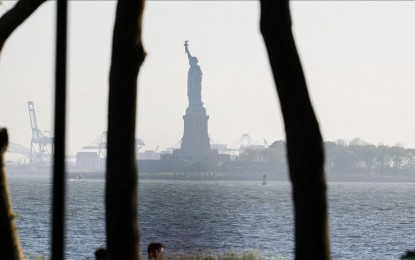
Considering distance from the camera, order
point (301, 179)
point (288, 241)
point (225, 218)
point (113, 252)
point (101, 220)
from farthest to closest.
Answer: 1. point (225, 218)
2. point (101, 220)
3. point (288, 241)
4. point (113, 252)
5. point (301, 179)

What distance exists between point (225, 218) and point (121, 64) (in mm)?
99466

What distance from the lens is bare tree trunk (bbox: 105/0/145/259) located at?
14508 millimetres

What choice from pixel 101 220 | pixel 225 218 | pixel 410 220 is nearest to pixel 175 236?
pixel 101 220

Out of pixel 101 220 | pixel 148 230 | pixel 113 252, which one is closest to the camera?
pixel 113 252

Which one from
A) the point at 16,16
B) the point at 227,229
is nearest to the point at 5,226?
the point at 16,16

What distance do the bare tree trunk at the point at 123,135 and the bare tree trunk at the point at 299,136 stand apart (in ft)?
8.38

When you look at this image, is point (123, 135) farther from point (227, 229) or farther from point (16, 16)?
point (227, 229)

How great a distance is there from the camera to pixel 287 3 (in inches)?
516

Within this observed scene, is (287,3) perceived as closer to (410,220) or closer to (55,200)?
(55,200)

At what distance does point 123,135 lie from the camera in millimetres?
14852

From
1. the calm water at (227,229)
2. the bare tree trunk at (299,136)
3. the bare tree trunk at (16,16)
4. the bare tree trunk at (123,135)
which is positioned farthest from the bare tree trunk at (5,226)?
the calm water at (227,229)

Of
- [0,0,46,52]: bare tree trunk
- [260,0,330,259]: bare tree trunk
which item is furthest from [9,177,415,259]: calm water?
[260,0,330,259]: bare tree trunk

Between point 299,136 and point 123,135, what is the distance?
304 cm

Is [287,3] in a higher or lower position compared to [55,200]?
higher
